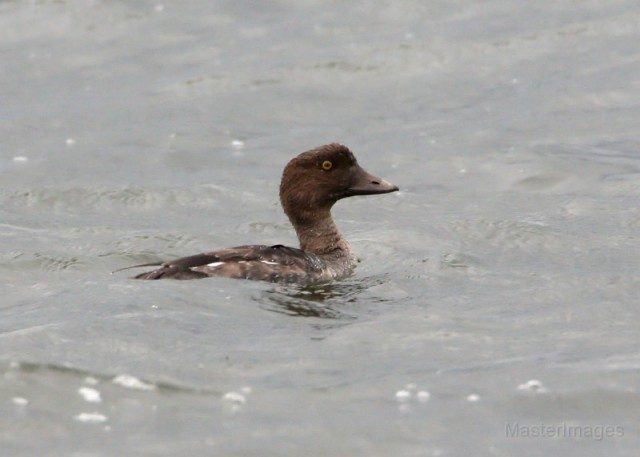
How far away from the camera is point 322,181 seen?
557 inches

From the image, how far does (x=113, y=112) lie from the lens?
2141cm

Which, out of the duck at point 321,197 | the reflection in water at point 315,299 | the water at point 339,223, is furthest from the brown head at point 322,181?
the reflection in water at point 315,299

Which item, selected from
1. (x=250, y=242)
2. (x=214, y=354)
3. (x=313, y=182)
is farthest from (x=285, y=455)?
(x=250, y=242)

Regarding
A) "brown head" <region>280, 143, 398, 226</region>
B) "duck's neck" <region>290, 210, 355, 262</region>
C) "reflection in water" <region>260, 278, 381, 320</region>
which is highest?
"brown head" <region>280, 143, 398, 226</region>

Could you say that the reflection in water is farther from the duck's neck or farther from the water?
the duck's neck

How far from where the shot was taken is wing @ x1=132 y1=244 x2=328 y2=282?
12.8 metres

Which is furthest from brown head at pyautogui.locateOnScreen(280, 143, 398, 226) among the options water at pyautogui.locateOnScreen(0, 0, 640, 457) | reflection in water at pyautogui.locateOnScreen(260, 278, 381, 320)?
reflection in water at pyautogui.locateOnScreen(260, 278, 381, 320)

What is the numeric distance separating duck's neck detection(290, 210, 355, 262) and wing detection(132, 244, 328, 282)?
90cm

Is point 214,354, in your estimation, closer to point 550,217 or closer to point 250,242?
point 250,242

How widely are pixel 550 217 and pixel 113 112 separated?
25.3 feet

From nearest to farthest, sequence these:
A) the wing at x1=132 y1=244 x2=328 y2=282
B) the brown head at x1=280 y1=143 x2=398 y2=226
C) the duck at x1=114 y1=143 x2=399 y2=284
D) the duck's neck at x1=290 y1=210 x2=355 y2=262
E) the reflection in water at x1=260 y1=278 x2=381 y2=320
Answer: the reflection in water at x1=260 y1=278 x2=381 y2=320
the wing at x1=132 y1=244 x2=328 y2=282
the duck at x1=114 y1=143 x2=399 y2=284
the brown head at x1=280 y1=143 x2=398 y2=226
the duck's neck at x1=290 y1=210 x2=355 y2=262

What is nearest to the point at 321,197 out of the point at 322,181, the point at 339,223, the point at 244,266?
the point at 322,181

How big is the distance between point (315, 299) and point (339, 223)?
14.1ft

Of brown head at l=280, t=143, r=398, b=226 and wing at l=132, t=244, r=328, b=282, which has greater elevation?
brown head at l=280, t=143, r=398, b=226
